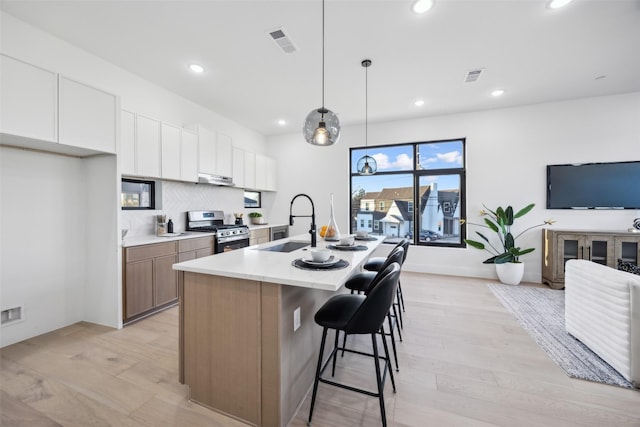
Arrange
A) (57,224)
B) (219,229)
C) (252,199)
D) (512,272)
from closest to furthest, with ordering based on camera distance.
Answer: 1. (57,224)
2. (219,229)
3. (512,272)
4. (252,199)

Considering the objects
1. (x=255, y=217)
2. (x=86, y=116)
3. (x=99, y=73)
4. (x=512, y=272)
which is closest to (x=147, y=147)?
(x=86, y=116)

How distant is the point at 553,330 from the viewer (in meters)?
2.62

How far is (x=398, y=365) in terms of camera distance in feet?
6.77

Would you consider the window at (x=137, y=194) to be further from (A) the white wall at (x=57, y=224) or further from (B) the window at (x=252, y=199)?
(B) the window at (x=252, y=199)

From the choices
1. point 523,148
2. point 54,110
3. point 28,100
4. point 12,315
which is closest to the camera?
point 28,100

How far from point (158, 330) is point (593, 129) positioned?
6.62 meters

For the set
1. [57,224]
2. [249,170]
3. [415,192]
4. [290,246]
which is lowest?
[290,246]

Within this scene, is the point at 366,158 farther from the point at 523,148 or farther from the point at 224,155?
the point at 523,148

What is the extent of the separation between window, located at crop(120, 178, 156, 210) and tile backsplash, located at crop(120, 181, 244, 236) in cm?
8

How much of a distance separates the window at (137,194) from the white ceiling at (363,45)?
4.59ft

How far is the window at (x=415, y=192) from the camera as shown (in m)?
4.79

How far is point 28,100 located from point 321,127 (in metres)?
2.42

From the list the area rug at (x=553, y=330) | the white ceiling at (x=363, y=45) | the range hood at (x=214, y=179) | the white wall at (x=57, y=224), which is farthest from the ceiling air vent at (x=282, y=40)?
the area rug at (x=553, y=330)

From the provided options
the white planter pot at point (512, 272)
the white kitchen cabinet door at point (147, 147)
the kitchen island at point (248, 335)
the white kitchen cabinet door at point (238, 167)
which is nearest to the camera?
the kitchen island at point (248, 335)
